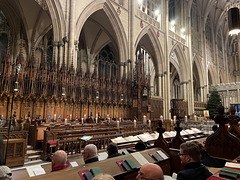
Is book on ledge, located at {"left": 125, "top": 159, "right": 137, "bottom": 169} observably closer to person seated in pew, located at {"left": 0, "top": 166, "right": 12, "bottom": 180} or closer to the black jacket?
the black jacket

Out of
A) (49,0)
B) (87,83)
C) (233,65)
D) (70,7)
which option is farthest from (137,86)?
(233,65)

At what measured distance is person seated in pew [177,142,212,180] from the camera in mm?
1687

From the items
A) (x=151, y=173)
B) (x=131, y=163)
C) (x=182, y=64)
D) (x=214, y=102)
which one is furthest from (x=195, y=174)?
(x=214, y=102)

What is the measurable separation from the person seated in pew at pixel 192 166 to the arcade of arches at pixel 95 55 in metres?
5.23

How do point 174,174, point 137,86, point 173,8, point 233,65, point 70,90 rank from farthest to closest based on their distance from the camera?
point 233,65
point 173,8
point 137,86
point 70,90
point 174,174

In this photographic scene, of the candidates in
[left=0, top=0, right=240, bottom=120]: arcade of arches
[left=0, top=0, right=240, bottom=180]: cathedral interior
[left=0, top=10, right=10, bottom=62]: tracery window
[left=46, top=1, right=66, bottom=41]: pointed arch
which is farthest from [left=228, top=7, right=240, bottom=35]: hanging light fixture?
[left=0, top=10, right=10, bottom=62]: tracery window

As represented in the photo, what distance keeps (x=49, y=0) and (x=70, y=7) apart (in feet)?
4.25

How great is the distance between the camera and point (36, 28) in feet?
47.4

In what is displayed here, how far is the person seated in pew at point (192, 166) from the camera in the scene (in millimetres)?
1687

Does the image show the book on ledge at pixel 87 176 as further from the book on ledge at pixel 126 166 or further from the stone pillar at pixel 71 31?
the stone pillar at pixel 71 31

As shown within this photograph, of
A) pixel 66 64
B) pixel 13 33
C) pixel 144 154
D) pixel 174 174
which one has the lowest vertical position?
pixel 174 174

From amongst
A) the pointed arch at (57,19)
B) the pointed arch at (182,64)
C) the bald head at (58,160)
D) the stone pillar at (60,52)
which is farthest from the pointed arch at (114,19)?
the bald head at (58,160)

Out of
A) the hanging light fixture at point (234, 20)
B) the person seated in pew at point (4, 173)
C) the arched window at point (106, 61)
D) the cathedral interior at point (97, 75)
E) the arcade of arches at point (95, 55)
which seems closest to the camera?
the person seated in pew at point (4, 173)

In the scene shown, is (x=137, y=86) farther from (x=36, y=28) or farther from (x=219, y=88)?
(x=219, y=88)
